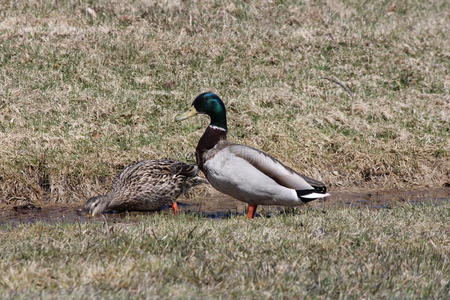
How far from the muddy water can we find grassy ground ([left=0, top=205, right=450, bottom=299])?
1819 mm

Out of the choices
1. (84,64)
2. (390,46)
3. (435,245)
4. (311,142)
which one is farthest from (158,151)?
(390,46)

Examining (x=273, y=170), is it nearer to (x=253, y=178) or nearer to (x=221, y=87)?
(x=253, y=178)

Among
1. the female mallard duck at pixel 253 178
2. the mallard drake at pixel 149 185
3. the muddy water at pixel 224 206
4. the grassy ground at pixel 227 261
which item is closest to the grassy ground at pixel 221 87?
the muddy water at pixel 224 206

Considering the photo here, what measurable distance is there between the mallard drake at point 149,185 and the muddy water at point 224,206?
137 mm

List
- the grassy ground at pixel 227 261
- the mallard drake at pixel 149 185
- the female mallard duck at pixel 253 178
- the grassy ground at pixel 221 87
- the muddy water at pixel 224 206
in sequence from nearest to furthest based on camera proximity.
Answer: the grassy ground at pixel 227 261 → the female mallard duck at pixel 253 178 → the muddy water at pixel 224 206 → the mallard drake at pixel 149 185 → the grassy ground at pixel 221 87

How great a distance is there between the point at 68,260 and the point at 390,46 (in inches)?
449

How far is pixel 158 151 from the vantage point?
10.7 m

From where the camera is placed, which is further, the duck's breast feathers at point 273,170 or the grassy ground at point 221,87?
the grassy ground at point 221,87

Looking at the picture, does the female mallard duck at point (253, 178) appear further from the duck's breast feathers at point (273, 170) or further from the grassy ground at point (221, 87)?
the grassy ground at point (221, 87)

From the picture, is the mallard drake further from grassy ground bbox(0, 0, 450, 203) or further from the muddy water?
grassy ground bbox(0, 0, 450, 203)

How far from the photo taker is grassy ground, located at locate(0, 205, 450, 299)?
4.69 meters

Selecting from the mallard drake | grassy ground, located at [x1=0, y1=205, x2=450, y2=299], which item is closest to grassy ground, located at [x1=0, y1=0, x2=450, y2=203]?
the mallard drake

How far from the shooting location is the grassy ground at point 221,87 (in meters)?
10.6

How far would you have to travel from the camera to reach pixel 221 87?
1300 centimetres
